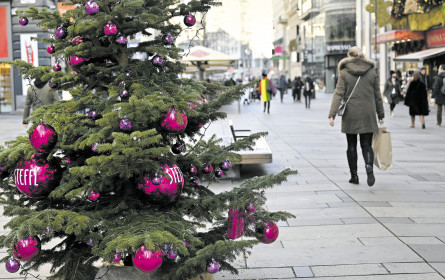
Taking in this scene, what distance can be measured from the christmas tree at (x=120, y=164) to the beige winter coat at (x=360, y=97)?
180 inches

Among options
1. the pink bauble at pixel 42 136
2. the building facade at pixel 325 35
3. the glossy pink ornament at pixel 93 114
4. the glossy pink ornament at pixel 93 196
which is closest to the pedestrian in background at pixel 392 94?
the glossy pink ornament at pixel 93 114

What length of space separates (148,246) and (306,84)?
29.3 meters

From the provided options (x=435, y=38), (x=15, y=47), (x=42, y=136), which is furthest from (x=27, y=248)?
(x=435, y=38)

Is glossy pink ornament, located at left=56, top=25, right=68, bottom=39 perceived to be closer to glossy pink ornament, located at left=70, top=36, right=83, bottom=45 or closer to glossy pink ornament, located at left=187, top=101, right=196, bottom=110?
glossy pink ornament, located at left=70, top=36, right=83, bottom=45

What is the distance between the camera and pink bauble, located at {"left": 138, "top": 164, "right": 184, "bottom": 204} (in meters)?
3.42

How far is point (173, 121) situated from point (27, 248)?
987mm

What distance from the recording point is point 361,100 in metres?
8.43

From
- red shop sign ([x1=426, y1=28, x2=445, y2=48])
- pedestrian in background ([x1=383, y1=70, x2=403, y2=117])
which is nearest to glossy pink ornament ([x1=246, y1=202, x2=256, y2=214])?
pedestrian in background ([x1=383, y1=70, x2=403, y2=117])

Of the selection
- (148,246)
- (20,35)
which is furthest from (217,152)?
(20,35)

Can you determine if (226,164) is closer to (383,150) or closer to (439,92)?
→ (383,150)

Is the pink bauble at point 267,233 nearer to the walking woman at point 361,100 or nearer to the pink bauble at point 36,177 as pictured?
the pink bauble at point 36,177

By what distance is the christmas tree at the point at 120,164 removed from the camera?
10.1ft

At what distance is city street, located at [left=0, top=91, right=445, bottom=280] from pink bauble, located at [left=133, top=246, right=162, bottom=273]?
175 cm

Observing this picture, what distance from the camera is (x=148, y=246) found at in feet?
9.32
